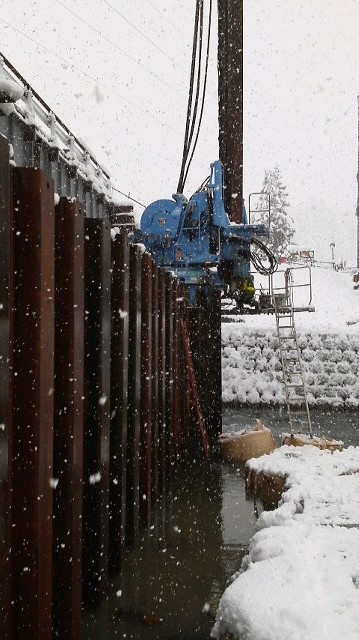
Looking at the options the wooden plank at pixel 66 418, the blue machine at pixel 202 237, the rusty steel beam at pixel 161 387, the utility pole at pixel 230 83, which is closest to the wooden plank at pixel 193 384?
the rusty steel beam at pixel 161 387

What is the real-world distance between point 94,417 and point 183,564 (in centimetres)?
144

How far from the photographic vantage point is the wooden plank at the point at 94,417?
3068mm

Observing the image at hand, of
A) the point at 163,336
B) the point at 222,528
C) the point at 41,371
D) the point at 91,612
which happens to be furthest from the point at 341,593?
the point at 163,336

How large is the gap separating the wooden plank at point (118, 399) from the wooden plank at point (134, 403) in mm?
312

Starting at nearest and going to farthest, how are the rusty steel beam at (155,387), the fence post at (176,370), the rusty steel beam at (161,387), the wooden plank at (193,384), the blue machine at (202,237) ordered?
the rusty steel beam at (155,387), the rusty steel beam at (161,387), the fence post at (176,370), the wooden plank at (193,384), the blue machine at (202,237)

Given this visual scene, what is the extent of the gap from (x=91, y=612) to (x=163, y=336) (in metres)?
2.91

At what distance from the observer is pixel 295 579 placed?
251cm

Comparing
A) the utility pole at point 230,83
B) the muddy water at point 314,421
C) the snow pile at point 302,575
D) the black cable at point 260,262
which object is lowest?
the muddy water at point 314,421

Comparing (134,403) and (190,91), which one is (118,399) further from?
(190,91)

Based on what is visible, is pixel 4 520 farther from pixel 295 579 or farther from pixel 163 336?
pixel 163 336

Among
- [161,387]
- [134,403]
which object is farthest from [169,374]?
[134,403]

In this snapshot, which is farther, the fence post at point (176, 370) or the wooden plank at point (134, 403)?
the fence post at point (176, 370)

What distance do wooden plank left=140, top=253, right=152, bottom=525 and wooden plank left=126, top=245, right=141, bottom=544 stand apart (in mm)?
235

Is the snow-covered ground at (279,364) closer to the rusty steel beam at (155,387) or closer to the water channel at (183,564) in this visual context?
the water channel at (183,564)
